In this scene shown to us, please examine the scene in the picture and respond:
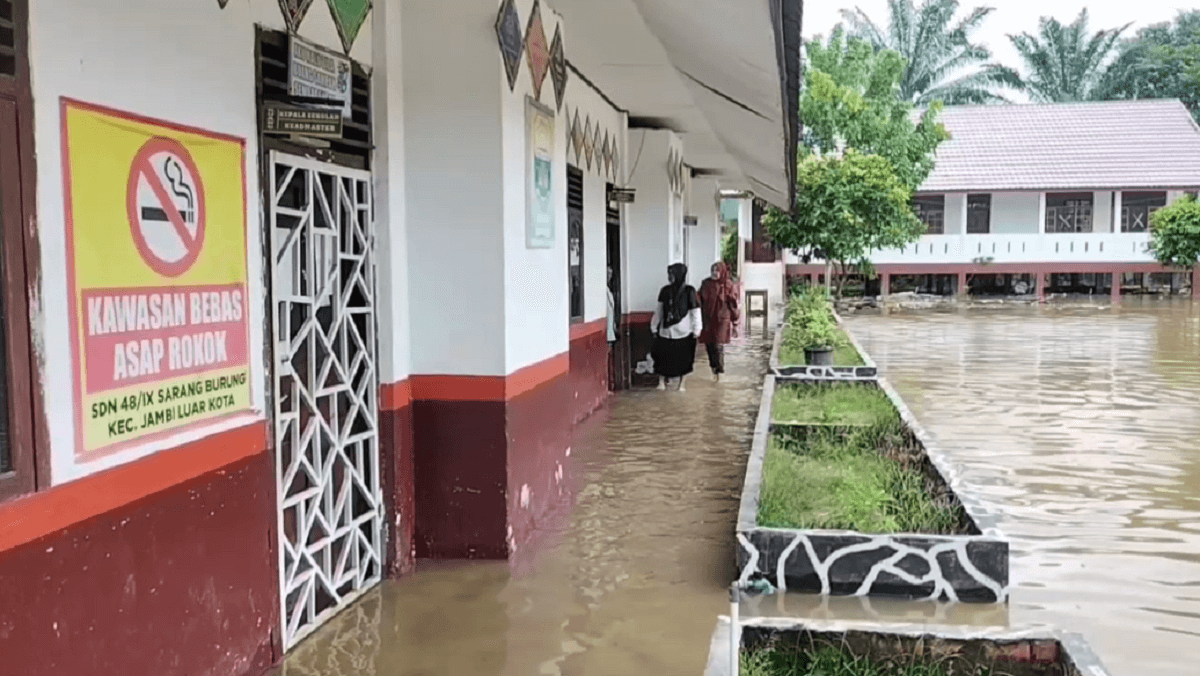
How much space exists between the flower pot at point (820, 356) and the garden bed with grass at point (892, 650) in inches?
347

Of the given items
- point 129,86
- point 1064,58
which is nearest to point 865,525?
point 129,86

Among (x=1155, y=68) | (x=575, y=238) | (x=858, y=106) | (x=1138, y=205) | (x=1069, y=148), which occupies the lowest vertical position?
(x=575, y=238)

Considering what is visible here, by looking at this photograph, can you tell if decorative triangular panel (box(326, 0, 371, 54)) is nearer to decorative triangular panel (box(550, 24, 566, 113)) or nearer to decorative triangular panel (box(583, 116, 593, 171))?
decorative triangular panel (box(550, 24, 566, 113))

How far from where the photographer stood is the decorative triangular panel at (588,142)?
9695 millimetres

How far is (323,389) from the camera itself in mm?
4816

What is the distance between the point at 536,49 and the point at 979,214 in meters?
32.5

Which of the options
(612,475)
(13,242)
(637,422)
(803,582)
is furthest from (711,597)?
(637,422)

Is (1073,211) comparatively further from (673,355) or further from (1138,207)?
(673,355)

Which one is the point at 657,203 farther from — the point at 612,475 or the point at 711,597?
the point at 711,597

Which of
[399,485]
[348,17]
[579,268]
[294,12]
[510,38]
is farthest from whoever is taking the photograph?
[579,268]

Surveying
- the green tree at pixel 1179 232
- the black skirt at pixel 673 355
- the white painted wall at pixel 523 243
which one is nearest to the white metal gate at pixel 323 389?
the white painted wall at pixel 523 243

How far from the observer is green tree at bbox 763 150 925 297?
24938 millimetres

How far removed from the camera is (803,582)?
5.27m

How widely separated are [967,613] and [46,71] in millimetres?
4264
